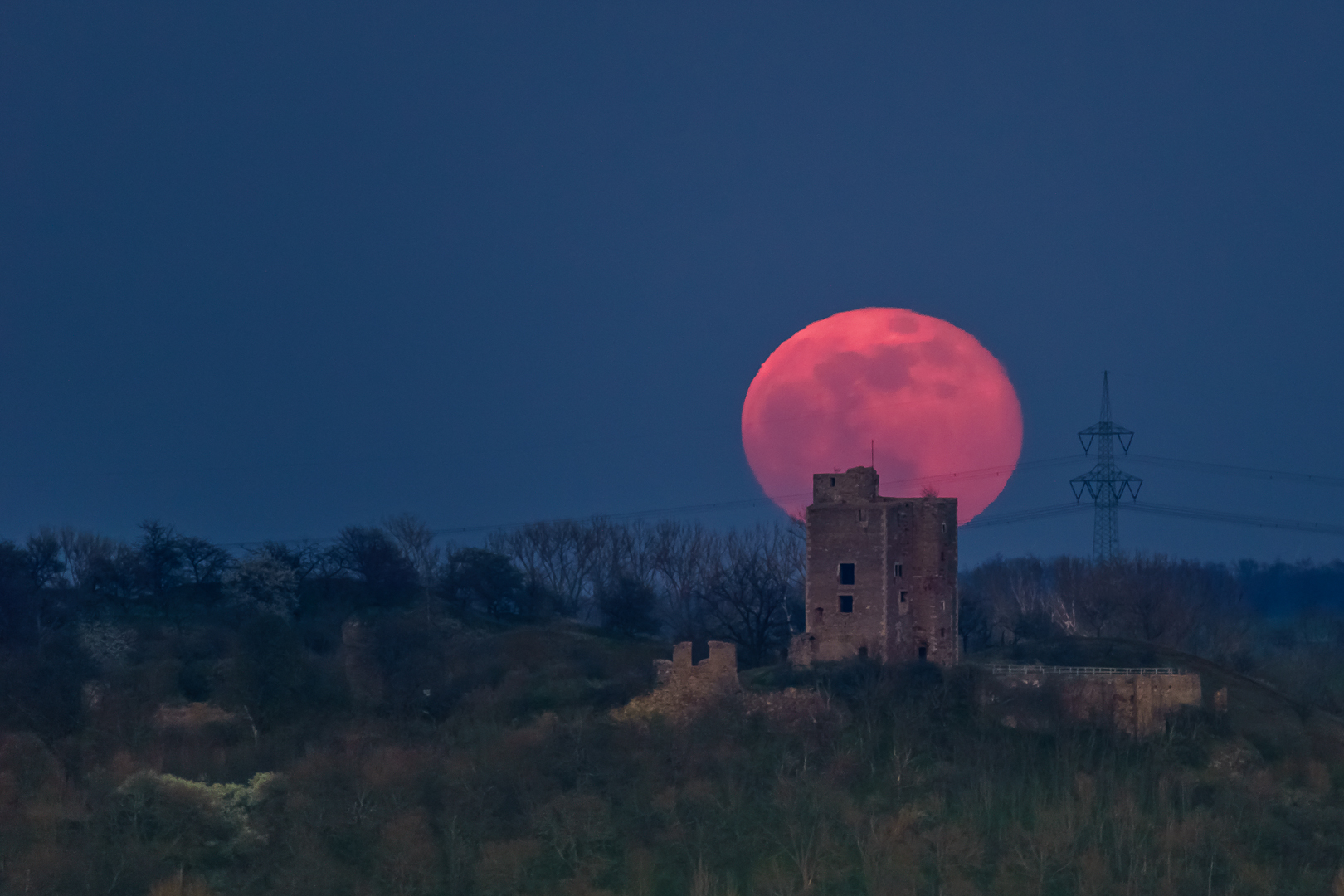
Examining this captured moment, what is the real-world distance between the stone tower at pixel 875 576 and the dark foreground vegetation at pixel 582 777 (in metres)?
1.35

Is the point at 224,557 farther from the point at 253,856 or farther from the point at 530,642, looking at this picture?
the point at 253,856

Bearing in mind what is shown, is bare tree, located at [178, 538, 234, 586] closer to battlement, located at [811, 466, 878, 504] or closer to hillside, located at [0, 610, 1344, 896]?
hillside, located at [0, 610, 1344, 896]

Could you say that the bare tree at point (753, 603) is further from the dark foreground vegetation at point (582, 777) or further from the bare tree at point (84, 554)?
the bare tree at point (84, 554)

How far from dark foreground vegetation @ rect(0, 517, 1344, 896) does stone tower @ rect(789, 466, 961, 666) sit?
135 cm

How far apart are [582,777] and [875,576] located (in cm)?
1104

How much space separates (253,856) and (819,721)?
15928 mm

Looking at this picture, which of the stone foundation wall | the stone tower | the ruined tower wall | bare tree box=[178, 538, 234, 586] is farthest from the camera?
bare tree box=[178, 538, 234, 586]

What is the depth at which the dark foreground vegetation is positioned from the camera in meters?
38.2

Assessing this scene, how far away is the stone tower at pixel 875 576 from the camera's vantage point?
46562mm

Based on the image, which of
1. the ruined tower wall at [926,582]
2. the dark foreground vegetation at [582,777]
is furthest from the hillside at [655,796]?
the ruined tower wall at [926,582]

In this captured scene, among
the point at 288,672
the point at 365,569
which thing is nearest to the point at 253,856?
the point at 288,672

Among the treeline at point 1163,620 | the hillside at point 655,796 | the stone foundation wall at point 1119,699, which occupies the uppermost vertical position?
the treeline at point 1163,620

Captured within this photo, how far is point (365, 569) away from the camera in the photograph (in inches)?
2729

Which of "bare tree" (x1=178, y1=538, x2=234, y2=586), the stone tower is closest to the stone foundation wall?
the stone tower
